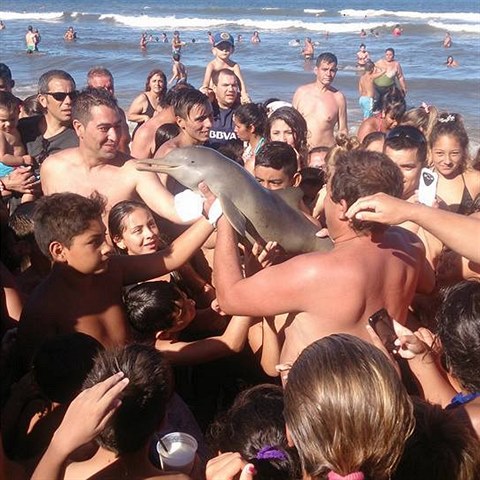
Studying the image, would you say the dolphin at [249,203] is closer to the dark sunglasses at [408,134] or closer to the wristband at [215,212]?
the wristband at [215,212]

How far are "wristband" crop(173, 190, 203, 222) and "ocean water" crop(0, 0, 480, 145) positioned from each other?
10294 millimetres

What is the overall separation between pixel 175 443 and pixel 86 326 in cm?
94

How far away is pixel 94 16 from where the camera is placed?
1869 inches

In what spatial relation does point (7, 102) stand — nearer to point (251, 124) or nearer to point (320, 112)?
point (251, 124)

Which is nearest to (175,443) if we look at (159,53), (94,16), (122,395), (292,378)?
(122,395)

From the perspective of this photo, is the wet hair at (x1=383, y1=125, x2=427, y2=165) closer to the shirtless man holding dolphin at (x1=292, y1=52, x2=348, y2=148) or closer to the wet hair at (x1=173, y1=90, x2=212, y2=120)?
the wet hair at (x1=173, y1=90, x2=212, y2=120)

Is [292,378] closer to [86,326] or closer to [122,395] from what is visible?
[122,395]

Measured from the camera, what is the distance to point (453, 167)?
16.4 feet

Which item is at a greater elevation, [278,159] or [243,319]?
[278,159]

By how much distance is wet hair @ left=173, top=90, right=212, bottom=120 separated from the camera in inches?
218

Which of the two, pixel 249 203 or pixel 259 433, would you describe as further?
pixel 249 203

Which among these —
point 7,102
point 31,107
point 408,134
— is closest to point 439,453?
point 408,134

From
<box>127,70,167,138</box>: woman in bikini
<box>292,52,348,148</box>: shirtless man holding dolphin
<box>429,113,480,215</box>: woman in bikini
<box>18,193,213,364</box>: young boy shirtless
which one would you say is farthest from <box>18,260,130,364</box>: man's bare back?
<box>127,70,167,138</box>: woman in bikini

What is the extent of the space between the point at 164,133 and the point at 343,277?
13.7 feet
